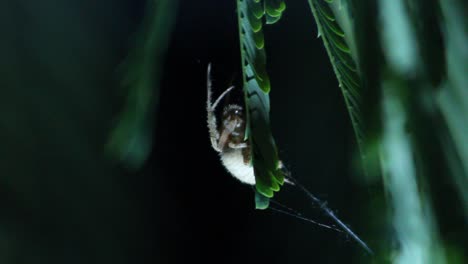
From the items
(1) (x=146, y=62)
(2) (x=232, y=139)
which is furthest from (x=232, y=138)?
(1) (x=146, y=62)

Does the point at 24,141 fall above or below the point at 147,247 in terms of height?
above

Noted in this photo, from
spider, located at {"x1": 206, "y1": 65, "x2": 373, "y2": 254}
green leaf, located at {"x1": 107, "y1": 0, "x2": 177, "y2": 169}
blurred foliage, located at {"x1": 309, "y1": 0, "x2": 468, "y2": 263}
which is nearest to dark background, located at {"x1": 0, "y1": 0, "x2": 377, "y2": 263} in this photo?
spider, located at {"x1": 206, "y1": 65, "x2": 373, "y2": 254}

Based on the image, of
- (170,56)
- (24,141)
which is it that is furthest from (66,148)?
(170,56)

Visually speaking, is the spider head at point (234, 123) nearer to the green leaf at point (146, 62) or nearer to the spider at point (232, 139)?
the spider at point (232, 139)

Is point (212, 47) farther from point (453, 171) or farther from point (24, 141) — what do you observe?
point (453, 171)

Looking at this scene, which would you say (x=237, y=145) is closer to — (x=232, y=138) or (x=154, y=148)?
(x=232, y=138)

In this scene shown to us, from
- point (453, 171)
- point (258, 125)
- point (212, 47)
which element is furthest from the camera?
point (212, 47)

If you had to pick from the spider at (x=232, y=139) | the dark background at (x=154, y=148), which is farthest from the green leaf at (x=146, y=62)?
the dark background at (x=154, y=148)

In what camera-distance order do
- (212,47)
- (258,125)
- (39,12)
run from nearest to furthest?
(258,125), (39,12), (212,47)
